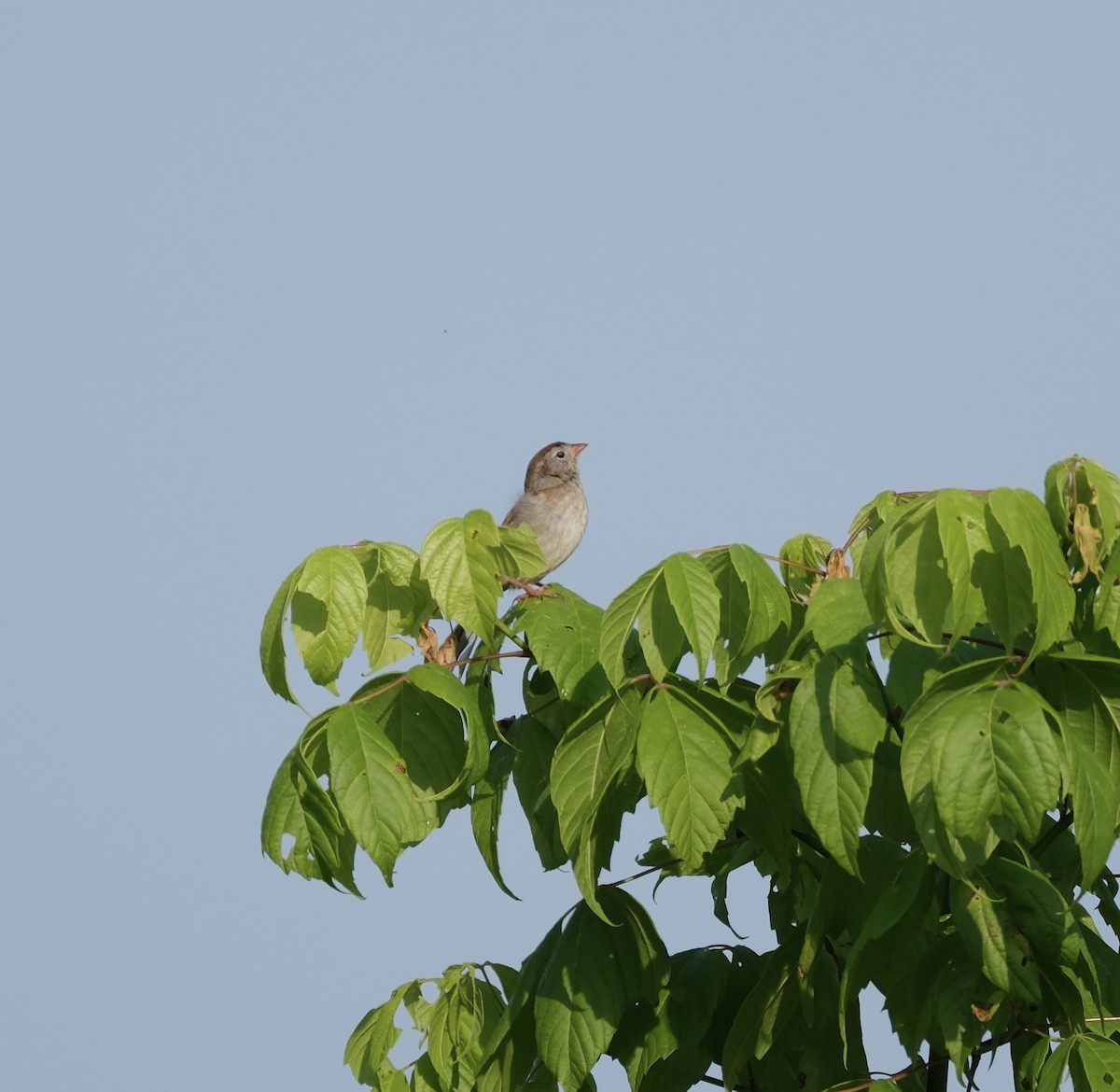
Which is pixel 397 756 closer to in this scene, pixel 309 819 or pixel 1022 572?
pixel 309 819

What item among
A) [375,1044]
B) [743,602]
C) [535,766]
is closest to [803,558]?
[743,602]

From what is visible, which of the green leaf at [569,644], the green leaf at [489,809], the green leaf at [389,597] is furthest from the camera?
the green leaf at [489,809]

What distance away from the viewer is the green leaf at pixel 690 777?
9.36 feet

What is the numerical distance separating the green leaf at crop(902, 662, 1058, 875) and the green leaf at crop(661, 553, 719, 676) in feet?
1.55

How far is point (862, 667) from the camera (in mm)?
2822

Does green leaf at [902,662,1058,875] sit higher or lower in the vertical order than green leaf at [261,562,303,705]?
lower

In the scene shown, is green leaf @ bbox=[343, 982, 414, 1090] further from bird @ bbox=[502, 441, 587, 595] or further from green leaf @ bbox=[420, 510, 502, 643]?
bird @ bbox=[502, 441, 587, 595]

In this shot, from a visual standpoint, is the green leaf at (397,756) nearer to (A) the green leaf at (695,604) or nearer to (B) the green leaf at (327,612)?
(B) the green leaf at (327,612)

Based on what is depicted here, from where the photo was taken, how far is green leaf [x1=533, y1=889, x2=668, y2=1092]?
3293mm

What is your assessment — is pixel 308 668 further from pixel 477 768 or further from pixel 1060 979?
pixel 1060 979

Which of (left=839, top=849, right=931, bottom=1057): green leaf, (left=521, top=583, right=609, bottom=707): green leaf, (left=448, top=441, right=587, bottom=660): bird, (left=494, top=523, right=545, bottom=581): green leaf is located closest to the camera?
(left=839, top=849, right=931, bottom=1057): green leaf

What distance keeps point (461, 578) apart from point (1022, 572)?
119 centimetres

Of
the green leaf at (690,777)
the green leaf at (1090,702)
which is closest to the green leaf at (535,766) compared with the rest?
the green leaf at (690,777)

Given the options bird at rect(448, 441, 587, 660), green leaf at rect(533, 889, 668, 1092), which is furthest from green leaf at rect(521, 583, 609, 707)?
bird at rect(448, 441, 587, 660)
